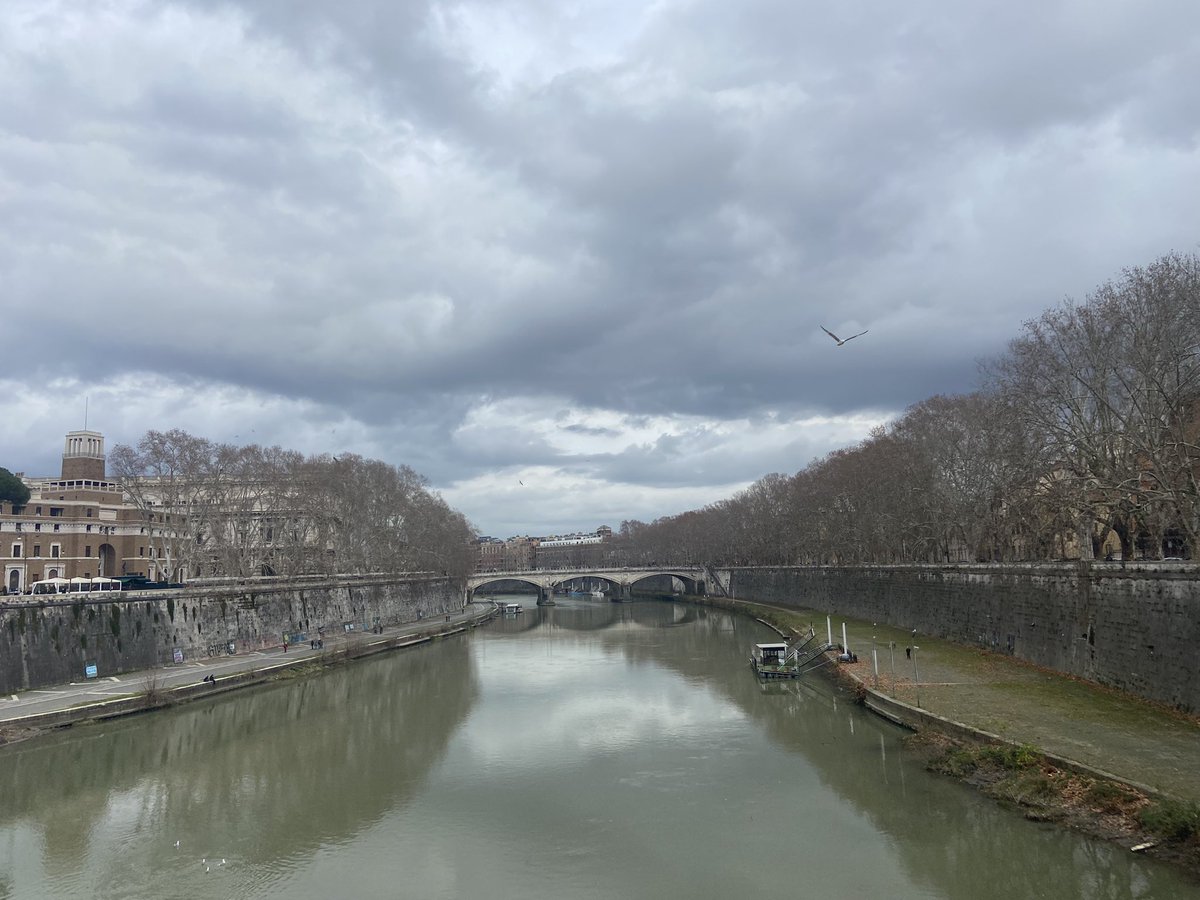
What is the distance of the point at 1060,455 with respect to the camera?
32906 mm

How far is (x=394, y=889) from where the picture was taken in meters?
14.5

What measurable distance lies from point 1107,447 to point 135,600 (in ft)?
143

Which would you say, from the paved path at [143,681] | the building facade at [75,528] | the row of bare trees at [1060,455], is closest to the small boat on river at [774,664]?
the row of bare trees at [1060,455]

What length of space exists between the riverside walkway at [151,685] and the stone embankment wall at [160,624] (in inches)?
32.1

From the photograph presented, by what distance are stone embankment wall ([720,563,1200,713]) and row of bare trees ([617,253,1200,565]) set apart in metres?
2.70

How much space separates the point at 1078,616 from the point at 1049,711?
635 centimetres

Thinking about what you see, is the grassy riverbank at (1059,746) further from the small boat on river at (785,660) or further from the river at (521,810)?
the small boat on river at (785,660)

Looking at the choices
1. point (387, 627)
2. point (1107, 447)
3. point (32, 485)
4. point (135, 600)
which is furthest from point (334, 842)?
point (32, 485)

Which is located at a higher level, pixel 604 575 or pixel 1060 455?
pixel 1060 455

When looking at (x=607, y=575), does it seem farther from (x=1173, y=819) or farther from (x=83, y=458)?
(x=1173, y=819)

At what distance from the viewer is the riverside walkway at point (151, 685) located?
26344 millimetres

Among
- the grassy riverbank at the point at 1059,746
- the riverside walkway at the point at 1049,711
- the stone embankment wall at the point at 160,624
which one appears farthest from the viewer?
the stone embankment wall at the point at 160,624

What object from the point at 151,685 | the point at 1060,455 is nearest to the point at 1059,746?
the point at 1060,455

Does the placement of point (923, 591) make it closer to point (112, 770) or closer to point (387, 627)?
point (112, 770)
